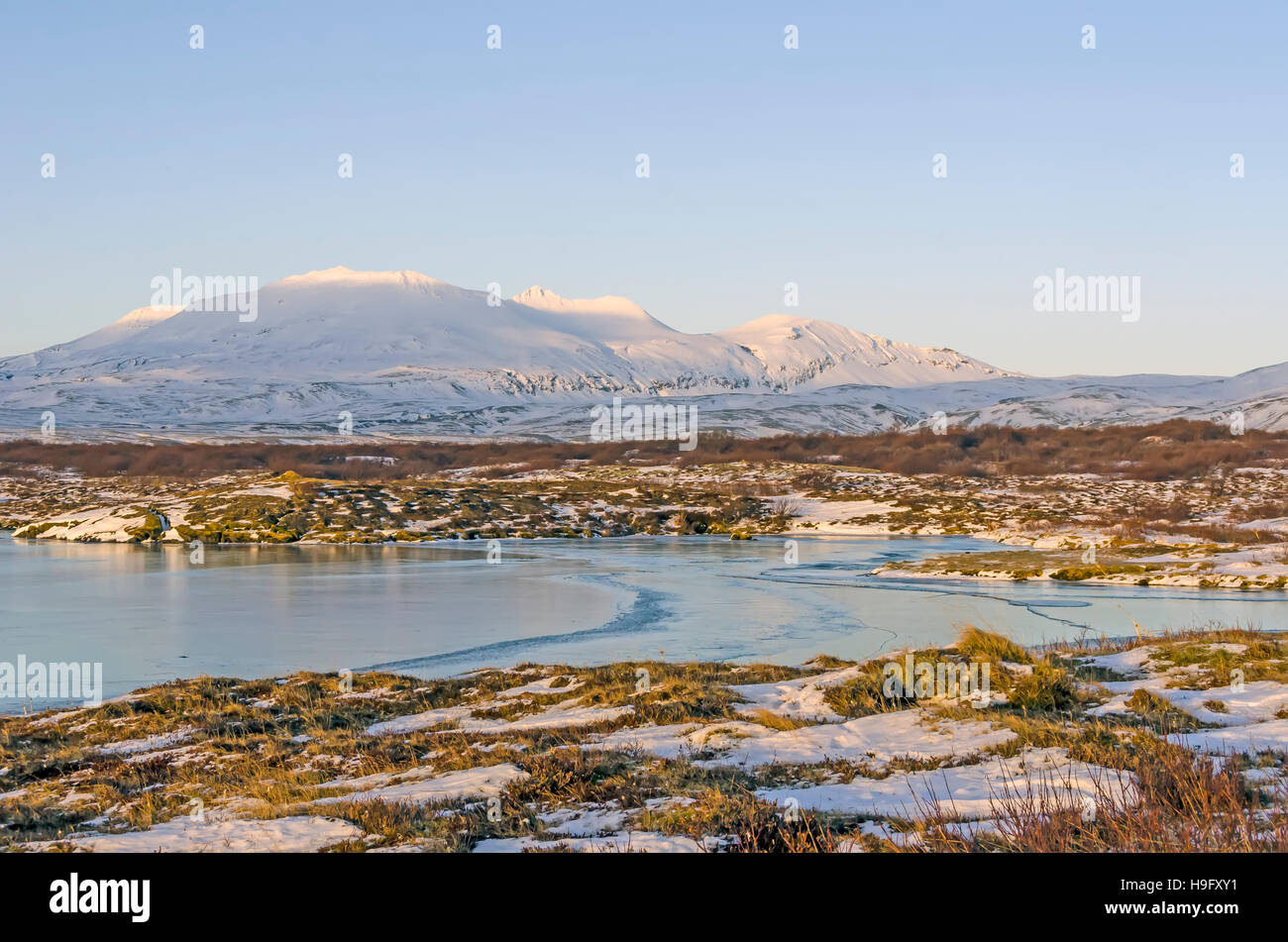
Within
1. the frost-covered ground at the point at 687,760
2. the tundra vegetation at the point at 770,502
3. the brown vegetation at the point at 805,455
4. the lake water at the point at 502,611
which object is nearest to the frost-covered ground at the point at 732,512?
the tundra vegetation at the point at 770,502

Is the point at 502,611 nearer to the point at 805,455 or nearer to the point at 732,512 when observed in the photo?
the point at 732,512

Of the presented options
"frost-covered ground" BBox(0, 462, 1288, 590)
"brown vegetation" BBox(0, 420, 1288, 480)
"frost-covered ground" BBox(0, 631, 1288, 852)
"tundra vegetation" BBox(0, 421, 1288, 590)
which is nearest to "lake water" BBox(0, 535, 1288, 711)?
"frost-covered ground" BBox(0, 631, 1288, 852)

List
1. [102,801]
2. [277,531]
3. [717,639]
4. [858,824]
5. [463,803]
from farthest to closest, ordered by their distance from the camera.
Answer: [277,531] → [717,639] → [102,801] → [463,803] → [858,824]

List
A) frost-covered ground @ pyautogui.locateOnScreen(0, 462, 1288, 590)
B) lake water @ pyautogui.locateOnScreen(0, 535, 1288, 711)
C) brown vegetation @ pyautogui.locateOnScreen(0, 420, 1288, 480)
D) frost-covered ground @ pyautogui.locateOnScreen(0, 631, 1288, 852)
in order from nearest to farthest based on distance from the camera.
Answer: frost-covered ground @ pyautogui.locateOnScreen(0, 631, 1288, 852) < lake water @ pyautogui.locateOnScreen(0, 535, 1288, 711) < frost-covered ground @ pyautogui.locateOnScreen(0, 462, 1288, 590) < brown vegetation @ pyautogui.locateOnScreen(0, 420, 1288, 480)

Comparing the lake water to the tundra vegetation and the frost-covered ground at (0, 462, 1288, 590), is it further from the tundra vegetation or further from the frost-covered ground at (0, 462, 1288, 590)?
the frost-covered ground at (0, 462, 1288, 590)

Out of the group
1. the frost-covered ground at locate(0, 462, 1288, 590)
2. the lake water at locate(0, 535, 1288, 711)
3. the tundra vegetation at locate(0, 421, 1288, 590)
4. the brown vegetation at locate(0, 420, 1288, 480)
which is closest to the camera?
the lake water at locate(0, 535, 1288, 711)

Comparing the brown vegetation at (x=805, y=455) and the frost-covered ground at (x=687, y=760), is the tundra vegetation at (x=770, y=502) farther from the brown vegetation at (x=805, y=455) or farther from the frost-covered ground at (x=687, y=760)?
the frost-covered ground at (x=687, y=760)
